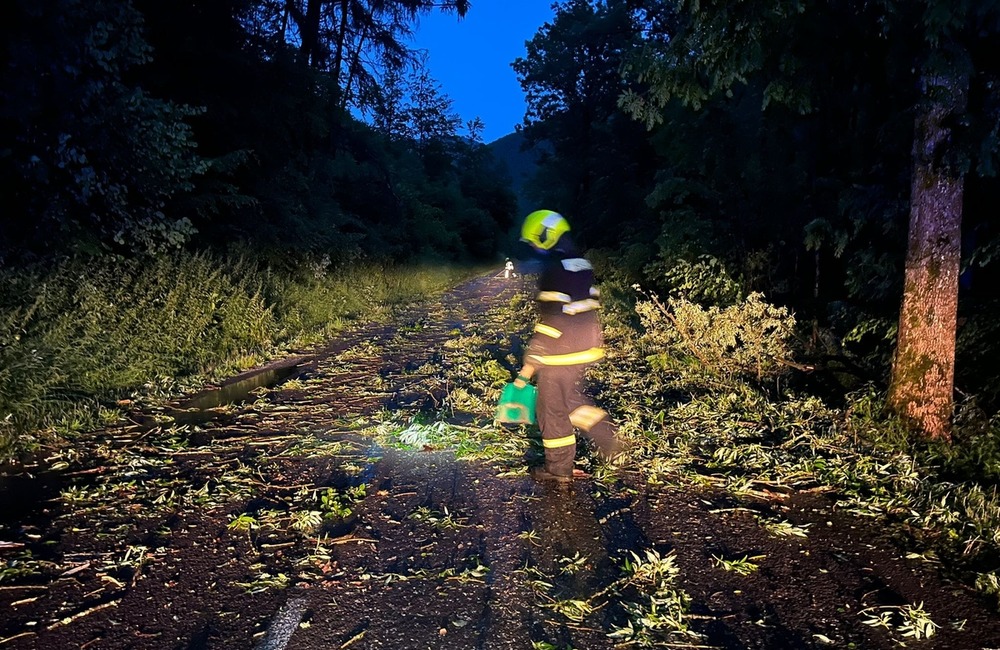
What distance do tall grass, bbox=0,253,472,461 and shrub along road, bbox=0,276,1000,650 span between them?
35.6 inches

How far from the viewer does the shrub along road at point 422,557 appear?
2988mm

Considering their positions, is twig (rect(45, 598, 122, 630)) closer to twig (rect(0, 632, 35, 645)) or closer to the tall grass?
twig (rect(0, 632, 35, 645))

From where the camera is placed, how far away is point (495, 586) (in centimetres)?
340

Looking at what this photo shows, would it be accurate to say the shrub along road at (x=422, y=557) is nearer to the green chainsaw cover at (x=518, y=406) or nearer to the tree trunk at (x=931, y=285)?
the green chainsaw cover at (x=518, y=406)

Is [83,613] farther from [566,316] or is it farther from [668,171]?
[668,171]

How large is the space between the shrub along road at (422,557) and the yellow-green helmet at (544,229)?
6.71ft

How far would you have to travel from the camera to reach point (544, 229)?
4.51 m

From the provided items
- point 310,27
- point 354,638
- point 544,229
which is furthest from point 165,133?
point 310,27

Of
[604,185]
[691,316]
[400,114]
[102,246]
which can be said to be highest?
[400,114]

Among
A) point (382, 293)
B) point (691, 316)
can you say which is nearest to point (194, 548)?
point (691, 316)

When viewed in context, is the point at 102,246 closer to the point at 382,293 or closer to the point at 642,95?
the point at 642,95

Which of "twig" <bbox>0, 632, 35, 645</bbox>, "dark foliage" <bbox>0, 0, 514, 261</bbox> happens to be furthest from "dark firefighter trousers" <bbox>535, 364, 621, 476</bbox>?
"dark foliage" <bbox>0, 0, 514, 261</bbox>

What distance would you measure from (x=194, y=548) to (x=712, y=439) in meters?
4.59

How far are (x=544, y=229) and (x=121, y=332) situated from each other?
6.51 meters
